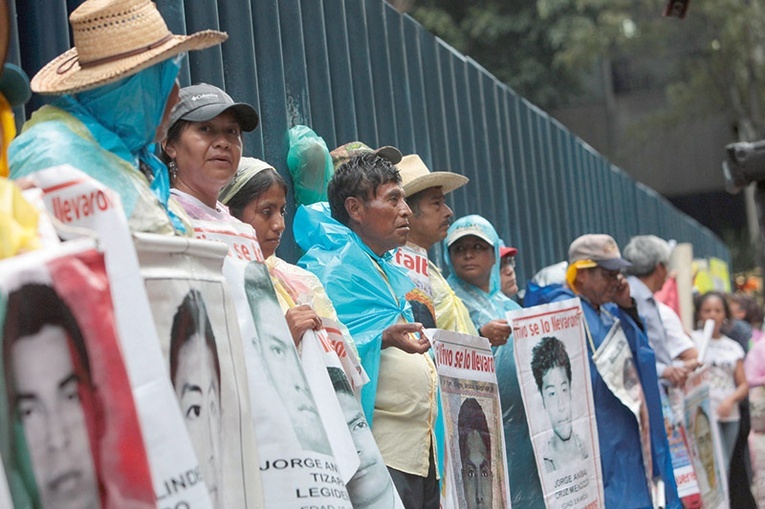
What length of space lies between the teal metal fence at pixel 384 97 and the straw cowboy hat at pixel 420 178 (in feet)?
1.35

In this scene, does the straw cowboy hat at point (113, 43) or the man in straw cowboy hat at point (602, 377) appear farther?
the man in straw cowboy hat at point (602, 377)

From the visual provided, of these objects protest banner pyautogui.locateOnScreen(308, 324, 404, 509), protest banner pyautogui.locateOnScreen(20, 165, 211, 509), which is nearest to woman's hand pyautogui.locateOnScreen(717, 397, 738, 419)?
protest banner pyautogui.locateOnScreen(308, 324, 404, 509)

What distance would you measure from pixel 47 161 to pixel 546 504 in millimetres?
3731

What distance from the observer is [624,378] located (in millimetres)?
7637

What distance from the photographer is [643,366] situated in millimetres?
7910

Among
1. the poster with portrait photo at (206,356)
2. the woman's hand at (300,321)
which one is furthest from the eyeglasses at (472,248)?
the poster with portrait photo at (206,356)

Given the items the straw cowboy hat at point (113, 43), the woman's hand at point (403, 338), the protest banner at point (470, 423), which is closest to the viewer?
the straw cowboy hat at point (113, 43)

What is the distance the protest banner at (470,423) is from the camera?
17.5 ft

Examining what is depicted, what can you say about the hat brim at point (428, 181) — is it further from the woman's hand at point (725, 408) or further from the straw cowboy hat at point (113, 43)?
the woman's hand at point (725, 408)

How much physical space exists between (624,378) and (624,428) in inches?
11.3

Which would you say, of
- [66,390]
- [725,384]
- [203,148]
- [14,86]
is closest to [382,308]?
[203,148]

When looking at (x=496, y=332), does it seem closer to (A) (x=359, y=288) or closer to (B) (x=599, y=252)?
(A) (x=359, y=288)

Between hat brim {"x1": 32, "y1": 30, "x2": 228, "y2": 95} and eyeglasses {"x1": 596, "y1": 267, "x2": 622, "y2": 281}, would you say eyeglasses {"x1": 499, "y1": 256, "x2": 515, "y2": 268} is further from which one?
hat brim {"x1": 32, "y1": 30, "x2": 228, "y2": 95}

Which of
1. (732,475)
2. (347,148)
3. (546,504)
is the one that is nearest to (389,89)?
(347,148)
